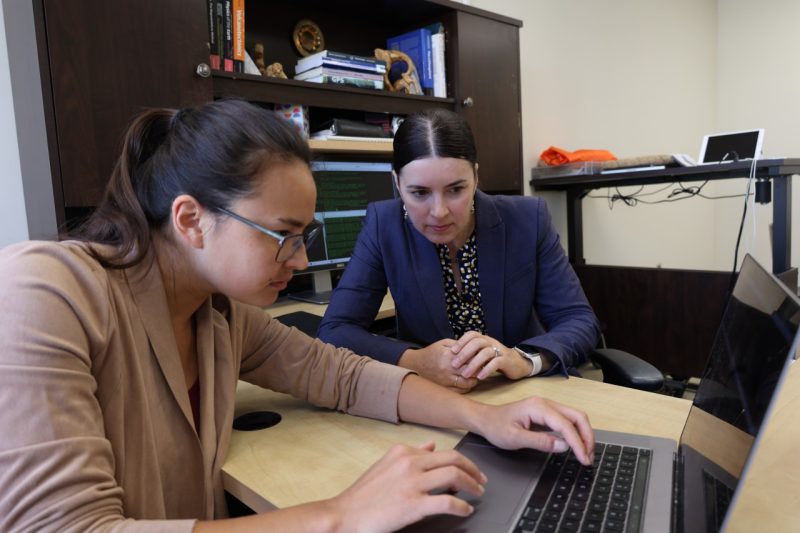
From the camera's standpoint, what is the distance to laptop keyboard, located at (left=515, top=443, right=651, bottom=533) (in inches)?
23.7

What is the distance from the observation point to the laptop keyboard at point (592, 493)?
1.98 feet

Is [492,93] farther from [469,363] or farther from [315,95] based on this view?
[469,363]

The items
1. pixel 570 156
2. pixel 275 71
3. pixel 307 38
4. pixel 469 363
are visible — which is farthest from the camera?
pixel 570 156

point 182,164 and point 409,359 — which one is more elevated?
point 182,164

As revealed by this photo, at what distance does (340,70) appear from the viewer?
2039mm

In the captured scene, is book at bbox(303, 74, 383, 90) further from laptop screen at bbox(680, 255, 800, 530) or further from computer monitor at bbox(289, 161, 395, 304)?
laptop screen at bbox(680, 255, 800, 530)

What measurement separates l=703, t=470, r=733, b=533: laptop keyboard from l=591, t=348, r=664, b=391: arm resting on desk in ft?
1.98

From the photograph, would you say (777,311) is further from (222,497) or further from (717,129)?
(717,129)

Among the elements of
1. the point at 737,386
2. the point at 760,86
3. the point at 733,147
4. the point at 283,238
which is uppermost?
the point at 760,86

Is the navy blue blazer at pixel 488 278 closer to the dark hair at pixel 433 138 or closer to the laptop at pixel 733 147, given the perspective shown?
the dark hair at pixel 433 138

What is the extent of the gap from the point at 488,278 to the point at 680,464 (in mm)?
787

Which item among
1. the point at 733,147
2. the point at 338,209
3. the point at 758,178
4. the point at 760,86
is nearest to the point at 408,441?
the point at 338,209

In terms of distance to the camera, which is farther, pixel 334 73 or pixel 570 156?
pixel 570 156

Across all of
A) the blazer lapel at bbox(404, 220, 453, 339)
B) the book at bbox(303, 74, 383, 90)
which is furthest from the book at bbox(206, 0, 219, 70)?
the blazer lapel at bbox(404, 220, 453, 339)
